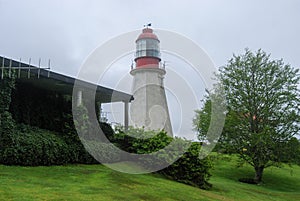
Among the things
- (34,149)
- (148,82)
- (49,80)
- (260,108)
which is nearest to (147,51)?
(148,82)

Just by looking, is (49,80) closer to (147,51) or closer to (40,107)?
(40,107)

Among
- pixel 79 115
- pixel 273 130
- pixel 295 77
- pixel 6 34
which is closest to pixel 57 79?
pixel 79 115

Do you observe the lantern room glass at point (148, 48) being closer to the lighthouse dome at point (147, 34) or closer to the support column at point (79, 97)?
the lighthouse dome at point (147, 34)

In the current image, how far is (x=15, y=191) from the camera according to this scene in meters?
8.46

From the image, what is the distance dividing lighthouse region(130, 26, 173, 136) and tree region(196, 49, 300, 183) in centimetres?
553

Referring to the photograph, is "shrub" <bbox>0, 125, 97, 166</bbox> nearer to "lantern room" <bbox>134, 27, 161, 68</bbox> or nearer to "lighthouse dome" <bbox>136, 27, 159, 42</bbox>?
"lantern room" <bbox>134, 27, 161, 68</bbox>

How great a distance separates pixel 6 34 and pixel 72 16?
10.2 ft

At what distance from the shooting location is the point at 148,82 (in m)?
29.8

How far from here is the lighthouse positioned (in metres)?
27.4

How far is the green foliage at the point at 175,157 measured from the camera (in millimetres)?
15669

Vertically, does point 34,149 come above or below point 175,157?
above

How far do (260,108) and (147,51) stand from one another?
11.4 m

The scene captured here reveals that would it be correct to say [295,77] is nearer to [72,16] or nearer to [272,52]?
[272,52]

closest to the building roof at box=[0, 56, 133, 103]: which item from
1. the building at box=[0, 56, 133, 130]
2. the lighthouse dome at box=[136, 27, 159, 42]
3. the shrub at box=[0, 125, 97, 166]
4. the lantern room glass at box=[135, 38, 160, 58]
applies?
the building at box=[0, 56, 133, 130]
